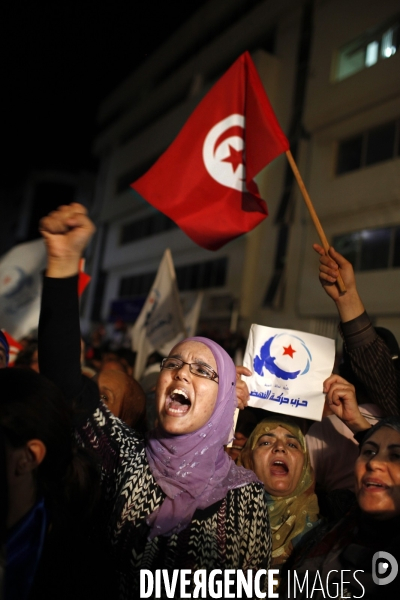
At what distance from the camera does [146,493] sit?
194 centimetres

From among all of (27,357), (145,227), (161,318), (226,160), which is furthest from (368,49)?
(27,357)

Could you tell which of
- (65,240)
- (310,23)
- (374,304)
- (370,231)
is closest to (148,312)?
(65,240)

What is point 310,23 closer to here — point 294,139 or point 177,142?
point 294,139

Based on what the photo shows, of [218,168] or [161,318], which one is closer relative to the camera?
[218,168]

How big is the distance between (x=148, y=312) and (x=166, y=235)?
51.5 feet

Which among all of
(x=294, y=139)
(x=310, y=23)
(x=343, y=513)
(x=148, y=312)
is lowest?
(x=343, y=513)

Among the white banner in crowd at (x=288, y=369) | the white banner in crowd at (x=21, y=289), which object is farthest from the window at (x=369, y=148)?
the white banner in crowd at (x=288, y=369)

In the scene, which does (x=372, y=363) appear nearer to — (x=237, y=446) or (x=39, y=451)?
(x=237, y=446)

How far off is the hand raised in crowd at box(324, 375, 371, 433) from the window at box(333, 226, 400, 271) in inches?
426

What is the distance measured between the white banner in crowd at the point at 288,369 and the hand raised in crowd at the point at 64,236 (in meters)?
1.40

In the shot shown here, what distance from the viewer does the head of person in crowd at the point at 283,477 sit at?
2.30 meters

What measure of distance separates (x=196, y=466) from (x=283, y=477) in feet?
2.21

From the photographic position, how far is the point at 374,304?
41.4 ft

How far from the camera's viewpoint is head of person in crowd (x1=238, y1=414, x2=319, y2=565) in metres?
2.30
